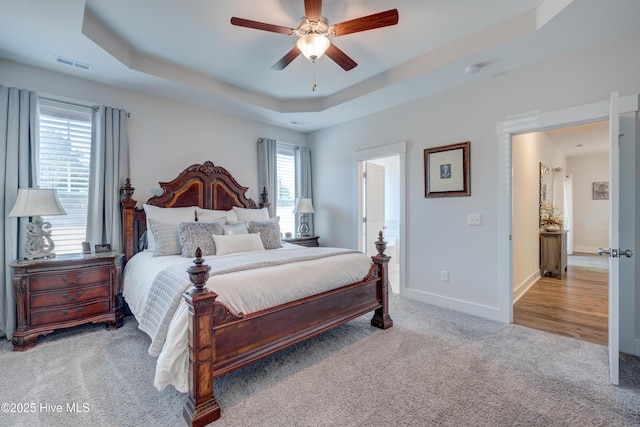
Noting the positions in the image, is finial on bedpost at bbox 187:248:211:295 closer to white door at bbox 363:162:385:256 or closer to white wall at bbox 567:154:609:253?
white door at bbox 363:162:385:256

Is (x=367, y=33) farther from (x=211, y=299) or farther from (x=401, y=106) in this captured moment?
(x=211, y=299)

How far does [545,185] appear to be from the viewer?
5504 mm

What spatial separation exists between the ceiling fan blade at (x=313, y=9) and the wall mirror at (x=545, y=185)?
5.01 meters

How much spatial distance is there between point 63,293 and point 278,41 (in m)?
3.15

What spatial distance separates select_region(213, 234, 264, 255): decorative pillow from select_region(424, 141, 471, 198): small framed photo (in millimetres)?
2274

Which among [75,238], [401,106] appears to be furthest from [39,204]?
[401,106]

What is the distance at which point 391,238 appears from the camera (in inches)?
258

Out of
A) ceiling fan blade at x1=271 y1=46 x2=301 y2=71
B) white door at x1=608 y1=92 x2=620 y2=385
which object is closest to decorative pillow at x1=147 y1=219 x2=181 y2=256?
ceiling fan blade at x1=271 y1=46 x2=301 y2=71

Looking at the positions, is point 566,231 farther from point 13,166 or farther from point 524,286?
point 13,166

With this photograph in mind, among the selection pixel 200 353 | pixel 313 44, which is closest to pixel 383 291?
pixel 200 353

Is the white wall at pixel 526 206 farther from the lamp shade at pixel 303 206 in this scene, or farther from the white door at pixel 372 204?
the lamp shade at pixel 303 206

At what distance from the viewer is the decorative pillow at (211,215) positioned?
3.63 metres

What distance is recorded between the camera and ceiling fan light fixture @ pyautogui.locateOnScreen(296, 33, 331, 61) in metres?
2.22

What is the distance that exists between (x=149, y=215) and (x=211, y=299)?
85.6 inches
